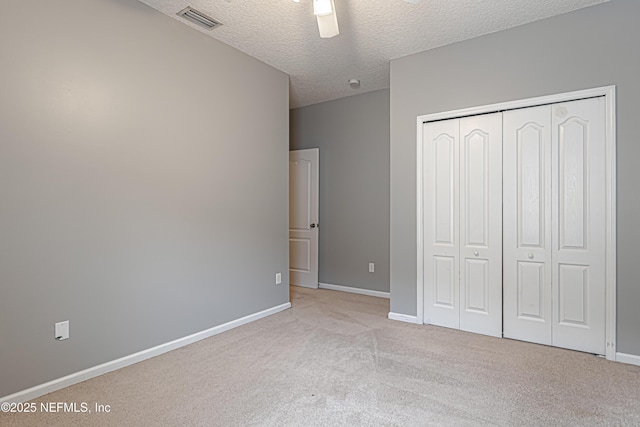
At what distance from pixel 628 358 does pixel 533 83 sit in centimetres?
225

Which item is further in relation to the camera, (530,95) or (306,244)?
(306,244)

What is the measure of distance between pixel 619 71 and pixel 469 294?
6.94 feet

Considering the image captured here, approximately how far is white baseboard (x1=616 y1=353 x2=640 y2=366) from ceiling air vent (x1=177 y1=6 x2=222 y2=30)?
4094 millimetres

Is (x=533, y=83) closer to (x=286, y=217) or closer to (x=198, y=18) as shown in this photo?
(x=286, y=217)

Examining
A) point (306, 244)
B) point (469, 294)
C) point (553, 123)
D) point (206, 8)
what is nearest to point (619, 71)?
point (553, 123)

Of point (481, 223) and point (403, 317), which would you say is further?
point (403, 317)

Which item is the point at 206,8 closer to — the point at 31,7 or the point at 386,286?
the point at 31,7

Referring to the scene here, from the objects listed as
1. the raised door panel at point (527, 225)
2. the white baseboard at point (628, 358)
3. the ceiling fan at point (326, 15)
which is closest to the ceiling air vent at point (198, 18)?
the ceiling fan at point (326, 15)

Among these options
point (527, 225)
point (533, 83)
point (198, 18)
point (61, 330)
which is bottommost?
point (61, 330)

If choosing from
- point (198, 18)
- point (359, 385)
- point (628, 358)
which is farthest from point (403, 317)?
point (198, 18)

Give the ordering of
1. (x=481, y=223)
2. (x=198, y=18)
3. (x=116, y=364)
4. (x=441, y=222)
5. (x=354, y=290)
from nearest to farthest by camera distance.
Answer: (x=116, y=364)
(x=198, y=18)
(x=481, y=223)
(x=441, y=222)
(x=354, y=290)

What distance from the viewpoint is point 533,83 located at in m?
2.98

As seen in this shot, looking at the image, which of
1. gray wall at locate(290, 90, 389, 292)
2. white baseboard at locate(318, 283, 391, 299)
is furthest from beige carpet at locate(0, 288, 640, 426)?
gray wall at locate(290, 90, 389, 292)

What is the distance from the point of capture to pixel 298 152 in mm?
5438
